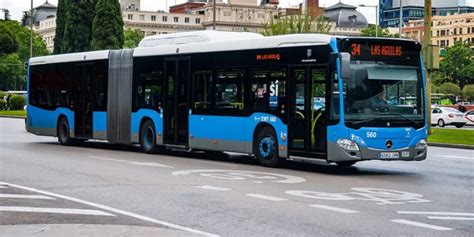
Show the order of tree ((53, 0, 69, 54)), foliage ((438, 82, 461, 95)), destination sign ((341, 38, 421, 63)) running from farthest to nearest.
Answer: foliage ((438, 82, 461, 95)), tree ((53, 0, 69, 54)), destination sign ((341, 38, 421, 63))

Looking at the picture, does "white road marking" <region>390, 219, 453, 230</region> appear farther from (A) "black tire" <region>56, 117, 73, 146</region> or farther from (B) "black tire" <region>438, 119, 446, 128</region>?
(B) "black tire" <region>438, 119, 446, 128</region>

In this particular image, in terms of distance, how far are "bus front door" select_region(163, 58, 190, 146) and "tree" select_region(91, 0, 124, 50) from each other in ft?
163

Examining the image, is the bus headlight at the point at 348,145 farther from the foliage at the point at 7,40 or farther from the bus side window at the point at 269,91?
the foliage at the point at 7,40

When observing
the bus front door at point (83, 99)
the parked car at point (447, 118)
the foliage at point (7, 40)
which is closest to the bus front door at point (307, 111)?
the bus front door at point (83, 99)

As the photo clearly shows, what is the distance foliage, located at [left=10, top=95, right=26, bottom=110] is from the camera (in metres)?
85.9

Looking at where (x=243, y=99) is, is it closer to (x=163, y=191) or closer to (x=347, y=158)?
(x=347, y=158)

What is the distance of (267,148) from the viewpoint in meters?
20.4

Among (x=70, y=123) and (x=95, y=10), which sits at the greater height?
(x=95, y=10)

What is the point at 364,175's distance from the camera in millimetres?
18750

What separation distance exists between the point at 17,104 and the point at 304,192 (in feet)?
246

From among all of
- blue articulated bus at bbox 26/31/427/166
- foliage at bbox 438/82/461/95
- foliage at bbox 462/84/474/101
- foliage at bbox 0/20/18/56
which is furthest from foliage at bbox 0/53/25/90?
blue articulated bus at bbox 26/31/427/166

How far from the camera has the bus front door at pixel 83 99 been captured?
2842 cm

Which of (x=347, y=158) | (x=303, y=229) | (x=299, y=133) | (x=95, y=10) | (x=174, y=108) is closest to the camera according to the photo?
(x=303, y=229)

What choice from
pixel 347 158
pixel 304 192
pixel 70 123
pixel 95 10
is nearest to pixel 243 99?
pixel 347 158
